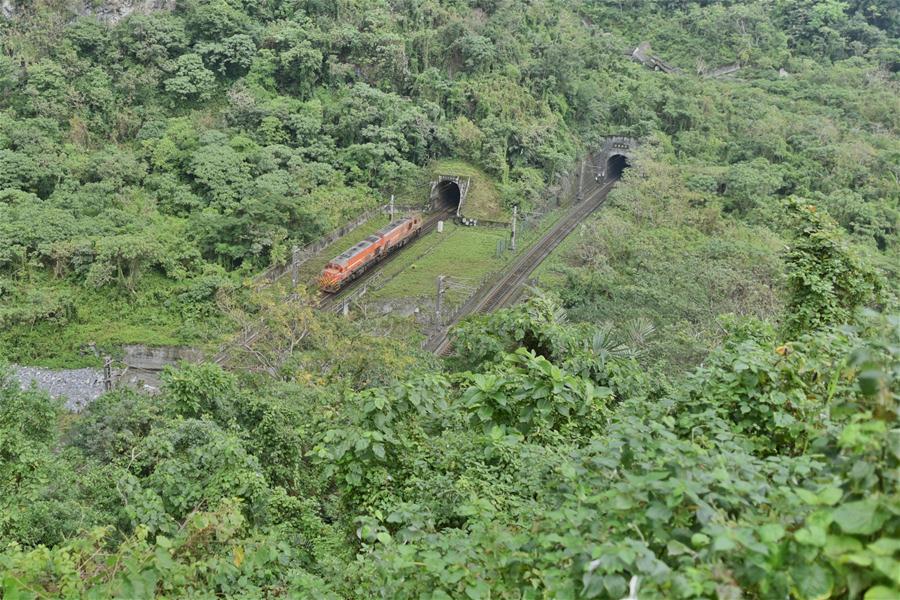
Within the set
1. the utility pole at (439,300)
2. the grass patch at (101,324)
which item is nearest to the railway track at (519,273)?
the utility pole at (439,300)

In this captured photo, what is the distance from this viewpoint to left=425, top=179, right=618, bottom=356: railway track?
24.1m

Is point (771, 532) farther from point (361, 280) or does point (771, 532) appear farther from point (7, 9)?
point (7, 9)

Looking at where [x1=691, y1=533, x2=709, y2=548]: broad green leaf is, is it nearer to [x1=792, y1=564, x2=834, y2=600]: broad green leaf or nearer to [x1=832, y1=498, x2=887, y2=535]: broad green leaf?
[x1=792, y1=564, x2=834, y2=600]: broad green leaf

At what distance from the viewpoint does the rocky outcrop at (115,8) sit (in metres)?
37.1

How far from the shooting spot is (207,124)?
113 ft

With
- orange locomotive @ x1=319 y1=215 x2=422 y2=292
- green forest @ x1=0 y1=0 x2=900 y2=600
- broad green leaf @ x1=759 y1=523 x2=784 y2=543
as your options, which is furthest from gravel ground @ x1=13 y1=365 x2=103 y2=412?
broad green leaf @ x1=759 y1=523 x2=784 y2=543

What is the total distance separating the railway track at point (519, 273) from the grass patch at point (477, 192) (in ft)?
8.40

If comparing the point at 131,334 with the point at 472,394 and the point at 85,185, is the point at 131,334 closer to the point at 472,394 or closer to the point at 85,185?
the point at 85,185

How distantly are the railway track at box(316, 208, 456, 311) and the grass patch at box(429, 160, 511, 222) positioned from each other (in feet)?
5.14

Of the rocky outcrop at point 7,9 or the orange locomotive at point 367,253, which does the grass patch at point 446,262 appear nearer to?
the orange locomotive at point 367,253

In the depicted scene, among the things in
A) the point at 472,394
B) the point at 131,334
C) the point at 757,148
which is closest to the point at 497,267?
the point at 131,334

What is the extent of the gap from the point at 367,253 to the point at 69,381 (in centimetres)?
1117

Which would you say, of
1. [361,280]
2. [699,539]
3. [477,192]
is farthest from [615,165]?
[699,539]

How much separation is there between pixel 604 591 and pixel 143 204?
29385 millimetres
